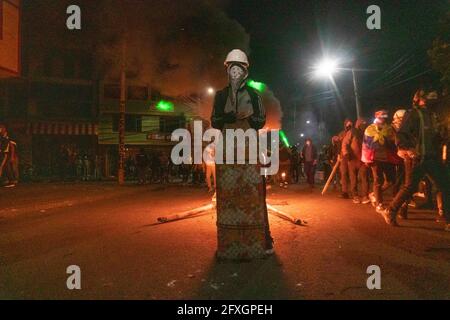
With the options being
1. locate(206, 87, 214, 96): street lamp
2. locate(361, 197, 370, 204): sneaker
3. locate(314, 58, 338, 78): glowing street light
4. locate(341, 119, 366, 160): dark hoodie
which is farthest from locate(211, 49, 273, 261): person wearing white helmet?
locate(314, 58, 338, 78): glowing street light

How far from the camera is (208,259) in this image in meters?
4.29

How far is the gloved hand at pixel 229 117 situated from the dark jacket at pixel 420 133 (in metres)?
2.97

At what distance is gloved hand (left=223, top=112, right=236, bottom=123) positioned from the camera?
163 inches

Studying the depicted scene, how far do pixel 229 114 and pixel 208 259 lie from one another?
151cm

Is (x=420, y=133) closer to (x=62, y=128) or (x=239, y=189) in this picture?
(x=239, y=189)

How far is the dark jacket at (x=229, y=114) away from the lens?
415cm

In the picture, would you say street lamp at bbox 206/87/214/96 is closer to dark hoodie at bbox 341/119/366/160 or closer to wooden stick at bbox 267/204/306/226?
dark hoodie at bbox 341/119/366/160

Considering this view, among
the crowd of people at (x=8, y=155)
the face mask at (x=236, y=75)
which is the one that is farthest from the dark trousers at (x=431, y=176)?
the crowd of people at (x=8, y=155)

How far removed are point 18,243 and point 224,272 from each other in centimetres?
305

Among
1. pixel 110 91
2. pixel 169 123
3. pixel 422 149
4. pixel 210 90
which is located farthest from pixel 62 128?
pixel 422 149

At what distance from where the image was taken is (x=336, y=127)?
4525 cm

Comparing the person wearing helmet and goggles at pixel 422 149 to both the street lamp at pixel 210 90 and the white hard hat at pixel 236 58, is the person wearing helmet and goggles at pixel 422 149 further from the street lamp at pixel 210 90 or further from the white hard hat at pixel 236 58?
the street lamp at pixel 210 90

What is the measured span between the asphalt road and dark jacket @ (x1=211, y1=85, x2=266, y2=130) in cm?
140
